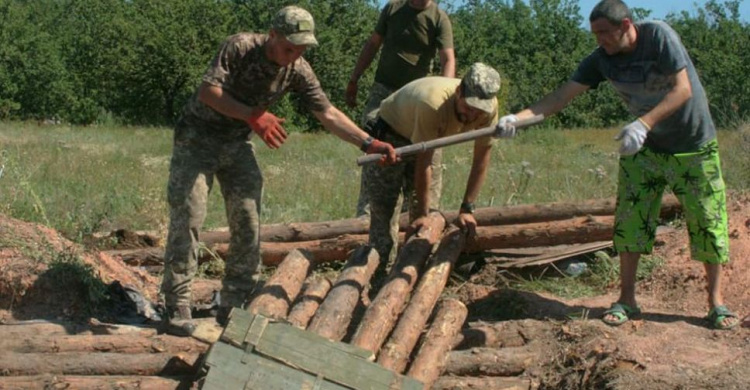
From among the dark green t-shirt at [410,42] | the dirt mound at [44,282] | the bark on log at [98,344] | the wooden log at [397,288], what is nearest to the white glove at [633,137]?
the wooden log at [397,288]

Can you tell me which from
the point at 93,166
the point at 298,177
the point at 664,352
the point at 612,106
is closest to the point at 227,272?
the point at 664,352

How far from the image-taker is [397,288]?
6.33 m

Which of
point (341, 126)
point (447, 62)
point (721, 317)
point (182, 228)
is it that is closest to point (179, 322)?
point (182, 228)

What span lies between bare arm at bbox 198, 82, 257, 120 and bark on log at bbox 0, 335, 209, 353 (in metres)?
1.24

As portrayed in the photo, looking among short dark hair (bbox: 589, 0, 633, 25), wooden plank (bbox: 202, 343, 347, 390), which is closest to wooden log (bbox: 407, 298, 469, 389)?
wooden plank (bbox: 202, 343, 347, 390)

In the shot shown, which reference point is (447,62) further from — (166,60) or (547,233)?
(166,60)

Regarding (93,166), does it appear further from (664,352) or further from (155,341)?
(664,352)

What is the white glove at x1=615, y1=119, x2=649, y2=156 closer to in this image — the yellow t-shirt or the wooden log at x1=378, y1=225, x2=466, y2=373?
the yellow t-shirt

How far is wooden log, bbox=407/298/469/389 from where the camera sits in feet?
18.0

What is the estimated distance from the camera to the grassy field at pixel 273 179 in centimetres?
968

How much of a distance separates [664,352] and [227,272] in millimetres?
2604

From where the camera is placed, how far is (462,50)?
42.0m

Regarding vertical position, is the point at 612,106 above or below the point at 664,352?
below

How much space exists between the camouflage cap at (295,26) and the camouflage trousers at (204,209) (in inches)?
31.7
